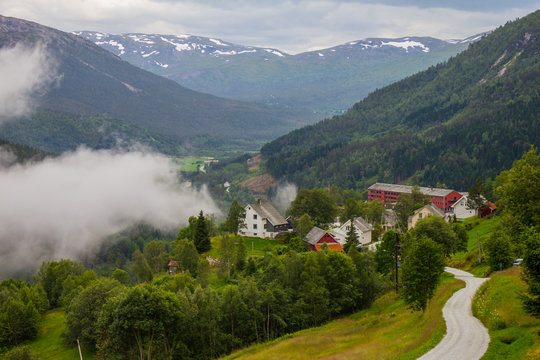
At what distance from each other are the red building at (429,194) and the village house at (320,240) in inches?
2573

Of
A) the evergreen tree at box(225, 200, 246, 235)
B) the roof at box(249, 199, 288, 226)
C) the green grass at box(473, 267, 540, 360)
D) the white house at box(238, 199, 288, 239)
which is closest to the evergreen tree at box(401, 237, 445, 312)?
the green grass at box(473, 267, 540, 360)

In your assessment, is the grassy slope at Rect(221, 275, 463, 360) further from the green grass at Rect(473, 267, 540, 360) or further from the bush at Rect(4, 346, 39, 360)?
the bush at Rect(4, 346, 39, 360)

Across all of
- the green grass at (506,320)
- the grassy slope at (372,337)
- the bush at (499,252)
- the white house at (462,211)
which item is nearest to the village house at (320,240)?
the grassy slope at (372,337)

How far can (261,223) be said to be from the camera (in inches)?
3952

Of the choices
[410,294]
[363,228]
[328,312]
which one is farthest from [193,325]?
[363,228]

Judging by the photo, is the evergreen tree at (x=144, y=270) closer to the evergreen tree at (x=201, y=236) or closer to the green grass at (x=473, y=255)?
the evergreen tree at (x=201, y=236)

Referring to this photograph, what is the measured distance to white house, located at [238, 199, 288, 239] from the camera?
100m

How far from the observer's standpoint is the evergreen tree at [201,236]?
90.6 meters

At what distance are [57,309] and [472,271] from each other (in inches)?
2820

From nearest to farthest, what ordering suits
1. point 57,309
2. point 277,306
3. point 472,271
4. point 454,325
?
point 454,325, point 277,306, point 472,271, point 57,309

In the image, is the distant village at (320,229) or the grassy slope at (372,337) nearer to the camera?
the grassy slope at (372,337)

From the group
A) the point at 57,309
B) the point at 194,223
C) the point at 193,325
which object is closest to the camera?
the point at 193,325

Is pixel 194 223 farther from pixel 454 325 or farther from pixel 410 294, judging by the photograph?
pixel 454 325

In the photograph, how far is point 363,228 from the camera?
10156cm
